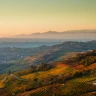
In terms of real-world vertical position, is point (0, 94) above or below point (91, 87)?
below

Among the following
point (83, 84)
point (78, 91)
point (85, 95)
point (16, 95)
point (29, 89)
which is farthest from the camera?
point (29, 89)

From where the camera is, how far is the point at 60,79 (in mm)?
197000

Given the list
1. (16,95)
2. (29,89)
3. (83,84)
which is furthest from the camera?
(29,89)

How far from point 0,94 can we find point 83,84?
64340 millimetres

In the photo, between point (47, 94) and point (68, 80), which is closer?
point (47, 94)

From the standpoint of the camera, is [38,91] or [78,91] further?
[38,91]

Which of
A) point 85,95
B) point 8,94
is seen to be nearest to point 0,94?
point 8,94

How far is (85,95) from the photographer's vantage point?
136m

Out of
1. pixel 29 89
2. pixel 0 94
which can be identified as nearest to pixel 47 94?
pixel 29 89

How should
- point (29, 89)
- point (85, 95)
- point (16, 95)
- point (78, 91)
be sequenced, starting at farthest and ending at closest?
1. point (29, 89)
2. point (16, 95)
3. point (78, 91)
4. point (85, 95)

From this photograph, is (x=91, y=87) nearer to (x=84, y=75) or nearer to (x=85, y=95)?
(x=85, y=95)

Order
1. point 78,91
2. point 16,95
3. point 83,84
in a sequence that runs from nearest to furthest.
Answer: point 78,91 < point 83,84 < point 16,95

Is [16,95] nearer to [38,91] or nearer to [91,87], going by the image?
[38,91]

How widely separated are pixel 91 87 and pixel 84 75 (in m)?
44.9
